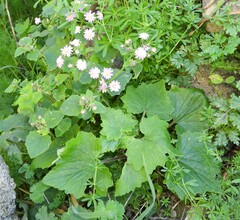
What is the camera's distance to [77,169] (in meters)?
2.28

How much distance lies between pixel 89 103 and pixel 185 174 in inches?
26.4

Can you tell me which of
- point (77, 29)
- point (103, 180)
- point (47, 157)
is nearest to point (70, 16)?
point (77, 29)

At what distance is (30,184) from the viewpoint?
254 cm

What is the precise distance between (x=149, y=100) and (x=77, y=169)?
628 millimetres

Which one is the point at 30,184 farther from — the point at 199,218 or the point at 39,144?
the point at 199,218

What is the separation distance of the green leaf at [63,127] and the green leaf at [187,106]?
67 cm

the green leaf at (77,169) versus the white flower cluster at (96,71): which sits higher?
the white flower cluster at (96,71)

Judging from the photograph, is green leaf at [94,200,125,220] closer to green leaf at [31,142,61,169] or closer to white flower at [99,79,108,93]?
green leaf at [31,142,61,169]

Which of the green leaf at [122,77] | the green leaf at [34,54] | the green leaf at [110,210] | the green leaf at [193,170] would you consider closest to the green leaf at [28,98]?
the green leaf at [34,54]

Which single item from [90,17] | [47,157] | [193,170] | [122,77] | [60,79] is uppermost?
[90,17]

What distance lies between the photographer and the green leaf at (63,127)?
92.0 inches

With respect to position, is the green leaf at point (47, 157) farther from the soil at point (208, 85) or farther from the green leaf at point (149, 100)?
the soil at point (208, 85)

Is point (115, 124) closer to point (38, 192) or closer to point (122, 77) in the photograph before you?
point (122, 77)

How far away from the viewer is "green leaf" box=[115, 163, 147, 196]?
2.24m
